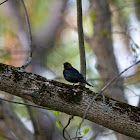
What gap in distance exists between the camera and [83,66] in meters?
3.62

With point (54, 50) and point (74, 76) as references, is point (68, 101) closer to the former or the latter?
point (74, 76)

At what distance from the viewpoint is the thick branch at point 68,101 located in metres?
2.58

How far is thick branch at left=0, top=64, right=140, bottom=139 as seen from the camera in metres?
2.58

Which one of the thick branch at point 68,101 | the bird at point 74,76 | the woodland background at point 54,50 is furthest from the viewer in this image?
the woodland background at point 54,50

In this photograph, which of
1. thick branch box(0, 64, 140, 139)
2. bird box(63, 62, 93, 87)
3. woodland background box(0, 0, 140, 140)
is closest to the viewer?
thick branch box(0, 64, 140, 139)

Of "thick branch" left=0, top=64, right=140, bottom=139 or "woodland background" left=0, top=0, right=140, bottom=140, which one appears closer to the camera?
"thick branch" left=0, top=64, right=140, bottom=139

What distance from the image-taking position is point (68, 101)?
102 inches

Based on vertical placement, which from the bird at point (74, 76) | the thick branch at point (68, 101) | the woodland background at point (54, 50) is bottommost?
the thick branch at point (68, 101)

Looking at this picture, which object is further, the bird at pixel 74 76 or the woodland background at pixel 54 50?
the woodland background at pixel 54 50

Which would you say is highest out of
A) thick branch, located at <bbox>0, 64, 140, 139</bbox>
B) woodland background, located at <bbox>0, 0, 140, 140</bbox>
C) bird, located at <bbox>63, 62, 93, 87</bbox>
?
woodland background, located at <bbox>0, 0, 140, 140</bbox>

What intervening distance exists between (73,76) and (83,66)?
234 mm

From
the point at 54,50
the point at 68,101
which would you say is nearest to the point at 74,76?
the point at 68,101

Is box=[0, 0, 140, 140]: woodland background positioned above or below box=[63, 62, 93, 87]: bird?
above

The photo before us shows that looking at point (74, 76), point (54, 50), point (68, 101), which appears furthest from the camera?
point (54, 50)
